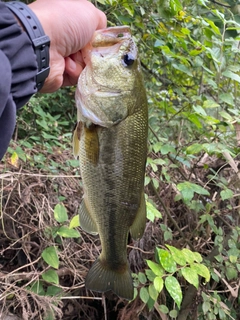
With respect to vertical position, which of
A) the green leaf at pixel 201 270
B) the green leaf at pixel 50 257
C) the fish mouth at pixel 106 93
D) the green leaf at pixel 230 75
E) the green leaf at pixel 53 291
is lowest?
the green leaf at pixel 53 291

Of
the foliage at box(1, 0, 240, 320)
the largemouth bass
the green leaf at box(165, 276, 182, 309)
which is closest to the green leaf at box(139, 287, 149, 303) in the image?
the foliage at box(1, 0, 240, 320)

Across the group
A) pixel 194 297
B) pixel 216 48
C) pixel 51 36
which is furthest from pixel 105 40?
pixel 194 297

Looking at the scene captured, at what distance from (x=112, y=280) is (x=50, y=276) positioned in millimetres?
609

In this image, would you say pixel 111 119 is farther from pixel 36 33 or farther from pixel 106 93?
pixel 36 33

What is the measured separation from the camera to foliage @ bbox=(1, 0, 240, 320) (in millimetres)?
2254

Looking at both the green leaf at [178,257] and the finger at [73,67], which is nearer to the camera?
the finger at [73,67]

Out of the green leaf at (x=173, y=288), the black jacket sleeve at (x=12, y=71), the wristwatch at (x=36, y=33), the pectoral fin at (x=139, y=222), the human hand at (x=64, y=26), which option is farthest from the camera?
the green leaf at (x=173, y=288)

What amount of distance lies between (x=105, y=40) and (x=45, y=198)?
1552 mm

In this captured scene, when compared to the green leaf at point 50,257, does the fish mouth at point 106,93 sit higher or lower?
higher

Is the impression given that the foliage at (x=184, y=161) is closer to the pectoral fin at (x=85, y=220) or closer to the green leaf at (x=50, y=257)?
the green leaf at (x=50, y=257)

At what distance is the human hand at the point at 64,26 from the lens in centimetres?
145

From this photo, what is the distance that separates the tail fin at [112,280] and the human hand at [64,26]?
959mm

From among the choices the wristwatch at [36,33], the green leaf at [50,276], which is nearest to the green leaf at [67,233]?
the green leaf at [50,276]

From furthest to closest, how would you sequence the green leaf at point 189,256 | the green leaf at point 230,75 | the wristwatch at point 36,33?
the green leaf at point 230,75 < the green leaf at point 189,256 < the wristwatch at point 36,33
